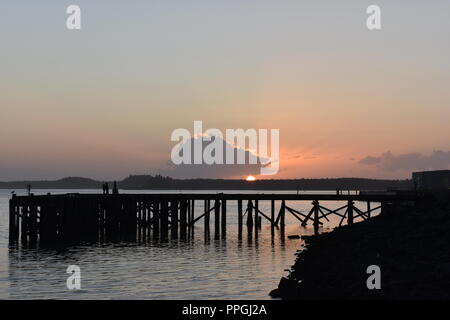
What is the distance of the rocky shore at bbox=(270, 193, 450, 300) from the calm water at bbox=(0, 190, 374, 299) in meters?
2.24

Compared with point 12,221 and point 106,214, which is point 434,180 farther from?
point 12,221

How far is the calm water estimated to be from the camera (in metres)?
29.5

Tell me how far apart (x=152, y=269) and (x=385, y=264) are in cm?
1437

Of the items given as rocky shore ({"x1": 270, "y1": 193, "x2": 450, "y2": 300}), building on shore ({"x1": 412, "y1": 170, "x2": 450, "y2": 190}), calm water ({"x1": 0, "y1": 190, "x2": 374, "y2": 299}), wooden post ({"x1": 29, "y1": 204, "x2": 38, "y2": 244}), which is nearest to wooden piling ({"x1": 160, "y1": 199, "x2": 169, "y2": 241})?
calm water ({"x1": 0, "y1": 190, "x2": 374, "y2": 299})

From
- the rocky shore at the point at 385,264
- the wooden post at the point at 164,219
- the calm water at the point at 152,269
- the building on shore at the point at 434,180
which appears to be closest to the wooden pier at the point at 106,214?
the wooden post at the point at 164,219

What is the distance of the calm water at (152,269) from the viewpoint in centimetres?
2945

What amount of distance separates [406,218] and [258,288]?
17.1m

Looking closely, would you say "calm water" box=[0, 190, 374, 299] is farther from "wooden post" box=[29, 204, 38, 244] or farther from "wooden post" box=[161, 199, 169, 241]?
"wooden post" box=[161, 199, 169, 241]

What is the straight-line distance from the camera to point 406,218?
43438 millimetres

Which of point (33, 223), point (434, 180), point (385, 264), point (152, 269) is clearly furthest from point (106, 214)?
point (434, 180)

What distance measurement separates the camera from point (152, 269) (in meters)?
36.7

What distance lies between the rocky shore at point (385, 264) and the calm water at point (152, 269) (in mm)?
2241
